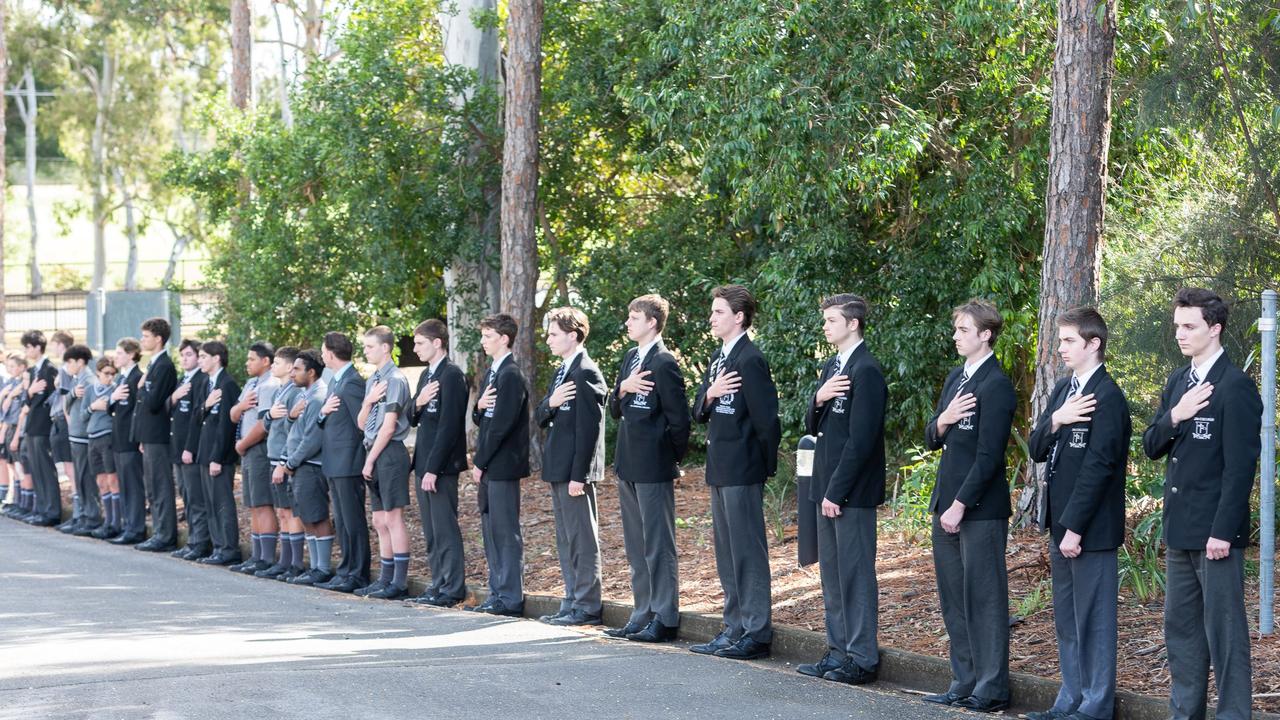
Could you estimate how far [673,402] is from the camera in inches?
396

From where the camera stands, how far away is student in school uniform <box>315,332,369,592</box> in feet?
42.3

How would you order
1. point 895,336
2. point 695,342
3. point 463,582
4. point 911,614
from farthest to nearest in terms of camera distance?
point 695,342, point 895,336, point 463,582, point 911,614

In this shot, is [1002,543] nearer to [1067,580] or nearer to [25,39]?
[1067,580]

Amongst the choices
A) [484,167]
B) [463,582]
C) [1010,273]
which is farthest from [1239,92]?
[484,167]

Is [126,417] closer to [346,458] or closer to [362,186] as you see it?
[362,186]

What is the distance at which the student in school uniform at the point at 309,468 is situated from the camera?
520 inches

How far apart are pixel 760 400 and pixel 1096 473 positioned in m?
2.56

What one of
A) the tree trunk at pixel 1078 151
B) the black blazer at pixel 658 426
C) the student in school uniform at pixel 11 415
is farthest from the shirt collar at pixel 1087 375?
the student in school uniform at pixel 11 415

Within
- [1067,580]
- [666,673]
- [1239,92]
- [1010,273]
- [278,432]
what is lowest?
[666,673]

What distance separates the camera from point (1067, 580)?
25.5ft

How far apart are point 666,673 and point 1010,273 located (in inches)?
228

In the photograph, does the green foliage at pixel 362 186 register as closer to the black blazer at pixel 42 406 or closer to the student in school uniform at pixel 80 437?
the black blazer at pixel 42 406

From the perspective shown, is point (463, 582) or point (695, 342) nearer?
point (463, 582)

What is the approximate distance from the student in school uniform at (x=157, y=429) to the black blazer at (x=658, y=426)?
740 centimetres
